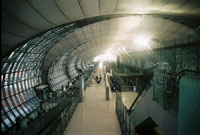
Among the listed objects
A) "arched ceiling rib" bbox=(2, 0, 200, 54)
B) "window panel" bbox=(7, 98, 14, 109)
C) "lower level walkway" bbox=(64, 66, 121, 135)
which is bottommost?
"window panel" bbox=(7, 98, 14, 109)

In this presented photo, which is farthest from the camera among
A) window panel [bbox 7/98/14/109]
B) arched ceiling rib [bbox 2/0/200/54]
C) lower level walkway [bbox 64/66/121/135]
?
window panel [bbox 7/98/14/109]

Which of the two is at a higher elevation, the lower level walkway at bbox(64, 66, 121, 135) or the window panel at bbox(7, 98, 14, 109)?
the lower level walkway at bbox(64, 66, 121, 135)

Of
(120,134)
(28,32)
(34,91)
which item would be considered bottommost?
(34,91)

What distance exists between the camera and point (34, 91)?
23047 millimetres

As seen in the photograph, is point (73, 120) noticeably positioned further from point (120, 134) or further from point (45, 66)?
point (45, 66)

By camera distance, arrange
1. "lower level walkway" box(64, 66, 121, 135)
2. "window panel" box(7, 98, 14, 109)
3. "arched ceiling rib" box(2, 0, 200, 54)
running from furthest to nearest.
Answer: "window panel" box(7, 98, 14, 109) < "arched ceiling rib" box(2, 0, 200, 54) < "lower level walkway" box(64, 66, 121, 135)

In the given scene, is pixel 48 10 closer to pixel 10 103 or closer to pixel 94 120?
pixel 94 120

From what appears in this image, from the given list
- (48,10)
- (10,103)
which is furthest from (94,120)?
(10,103)

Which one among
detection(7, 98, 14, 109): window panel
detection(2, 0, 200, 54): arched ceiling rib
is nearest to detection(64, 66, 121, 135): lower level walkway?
detection(2, 0, 200, 54): arched ceiling rib

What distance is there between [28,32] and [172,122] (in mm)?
9797

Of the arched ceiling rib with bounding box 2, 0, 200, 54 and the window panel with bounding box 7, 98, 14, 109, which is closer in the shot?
the arched ceiling rib with bounding box 2, 0, 200, 54

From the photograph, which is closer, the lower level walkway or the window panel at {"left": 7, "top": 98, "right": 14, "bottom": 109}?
the lower level walkway

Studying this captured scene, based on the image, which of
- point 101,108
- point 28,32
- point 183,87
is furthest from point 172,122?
point 28,32

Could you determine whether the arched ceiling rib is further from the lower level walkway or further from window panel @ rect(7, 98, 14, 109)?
window panel @ rect(7, 98, 14, 109)
